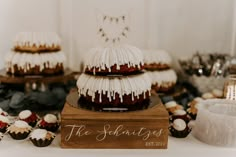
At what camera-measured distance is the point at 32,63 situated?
104cm

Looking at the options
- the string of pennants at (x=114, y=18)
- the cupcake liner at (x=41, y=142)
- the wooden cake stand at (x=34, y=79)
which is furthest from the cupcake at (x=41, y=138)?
the string of pennants at (x=114, y=18)

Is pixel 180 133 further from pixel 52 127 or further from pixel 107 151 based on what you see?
pixel 52 127

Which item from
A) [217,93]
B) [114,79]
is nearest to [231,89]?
[217,93]

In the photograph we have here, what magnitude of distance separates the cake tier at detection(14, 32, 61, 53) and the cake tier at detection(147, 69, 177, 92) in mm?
368

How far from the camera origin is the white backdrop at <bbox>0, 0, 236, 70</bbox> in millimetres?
1256

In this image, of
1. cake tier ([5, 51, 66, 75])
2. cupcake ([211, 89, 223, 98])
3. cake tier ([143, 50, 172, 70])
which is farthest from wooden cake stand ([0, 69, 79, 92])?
cupcake ([211, 89, 223, 98])

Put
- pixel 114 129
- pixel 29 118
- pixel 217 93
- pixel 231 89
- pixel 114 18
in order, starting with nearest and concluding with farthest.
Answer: pixel 114 129 < pixel 29 118 < pixel 231 89 < pixel 217 93 < pixel 114 18

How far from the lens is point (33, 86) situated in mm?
1152

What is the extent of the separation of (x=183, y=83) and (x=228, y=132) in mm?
484

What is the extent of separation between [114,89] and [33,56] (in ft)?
1.32

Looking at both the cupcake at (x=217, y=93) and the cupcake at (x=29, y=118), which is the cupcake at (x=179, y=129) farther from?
the cupcake at (x=29, y=118)

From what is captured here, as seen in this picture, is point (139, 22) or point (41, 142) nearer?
point (41, 142)

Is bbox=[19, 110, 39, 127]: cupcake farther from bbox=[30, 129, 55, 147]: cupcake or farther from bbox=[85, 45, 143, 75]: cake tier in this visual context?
bbox=[85, 45, 143, 75]: cake tier

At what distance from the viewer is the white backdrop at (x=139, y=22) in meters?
1.26
